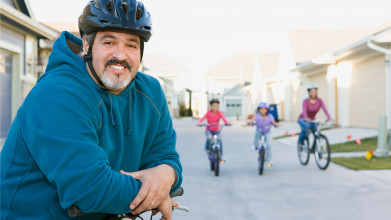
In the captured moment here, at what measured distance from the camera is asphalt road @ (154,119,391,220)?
16.8 ft

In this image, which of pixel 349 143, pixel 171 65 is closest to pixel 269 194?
pixel 349 143

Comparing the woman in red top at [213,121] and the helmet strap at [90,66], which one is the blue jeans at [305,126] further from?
the helmet strap at [90,66]

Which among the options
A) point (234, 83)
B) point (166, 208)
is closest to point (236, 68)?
point (234, 83)

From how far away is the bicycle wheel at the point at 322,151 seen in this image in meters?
8.66

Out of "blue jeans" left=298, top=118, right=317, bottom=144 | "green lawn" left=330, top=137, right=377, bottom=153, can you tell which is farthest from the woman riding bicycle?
"green lawn" left=330, top=137, right=377, bottom=153

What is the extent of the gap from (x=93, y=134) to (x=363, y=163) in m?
8.72

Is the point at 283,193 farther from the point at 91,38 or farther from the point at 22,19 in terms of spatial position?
the point at 22,19

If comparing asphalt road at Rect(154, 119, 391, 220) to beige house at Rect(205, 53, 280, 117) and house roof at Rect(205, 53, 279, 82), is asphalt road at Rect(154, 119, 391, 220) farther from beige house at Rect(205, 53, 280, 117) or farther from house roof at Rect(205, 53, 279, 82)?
house roof at Rect(205, 53, 279, 82)

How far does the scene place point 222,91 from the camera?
57.7m

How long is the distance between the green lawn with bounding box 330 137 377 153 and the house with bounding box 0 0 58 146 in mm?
9706

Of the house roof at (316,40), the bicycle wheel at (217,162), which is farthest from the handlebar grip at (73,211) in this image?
the house roof at (316,40)

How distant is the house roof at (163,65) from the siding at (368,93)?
42350 millimetres

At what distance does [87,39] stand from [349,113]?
717 inches

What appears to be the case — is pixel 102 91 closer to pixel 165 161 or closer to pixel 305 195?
pixel 165 161
